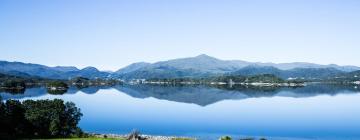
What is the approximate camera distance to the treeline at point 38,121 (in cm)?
7400

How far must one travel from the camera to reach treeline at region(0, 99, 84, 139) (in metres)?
74.0

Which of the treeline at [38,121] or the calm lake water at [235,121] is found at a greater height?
the treeline at [38,121]

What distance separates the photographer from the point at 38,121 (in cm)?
7444

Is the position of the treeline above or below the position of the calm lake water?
above

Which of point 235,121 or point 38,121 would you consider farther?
point 235,121

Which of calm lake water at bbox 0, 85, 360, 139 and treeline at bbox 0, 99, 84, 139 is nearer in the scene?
treeline at bbox 0, 99, 84, 139

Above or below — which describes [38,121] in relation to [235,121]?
above

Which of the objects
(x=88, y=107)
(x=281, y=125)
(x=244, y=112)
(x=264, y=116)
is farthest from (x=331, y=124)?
(x=88, y=107)

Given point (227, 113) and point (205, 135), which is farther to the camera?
point (227, 113)

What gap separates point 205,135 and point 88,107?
72.8 meters

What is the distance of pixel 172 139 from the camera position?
7425 centimetres

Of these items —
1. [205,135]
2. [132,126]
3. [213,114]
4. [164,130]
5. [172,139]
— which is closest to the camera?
[172,139]

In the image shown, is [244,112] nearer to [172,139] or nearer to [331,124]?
[331,124]

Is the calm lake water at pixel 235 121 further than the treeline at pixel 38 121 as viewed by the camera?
Yes
